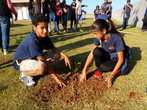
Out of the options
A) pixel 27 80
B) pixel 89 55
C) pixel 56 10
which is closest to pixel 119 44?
pixel 89 55

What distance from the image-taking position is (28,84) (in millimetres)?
6719

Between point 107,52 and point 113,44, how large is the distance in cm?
26

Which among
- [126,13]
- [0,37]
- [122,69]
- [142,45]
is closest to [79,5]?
[126,13]

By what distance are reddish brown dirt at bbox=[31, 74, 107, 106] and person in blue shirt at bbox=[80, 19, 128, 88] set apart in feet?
0.64

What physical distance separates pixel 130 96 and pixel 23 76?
83.5 inches

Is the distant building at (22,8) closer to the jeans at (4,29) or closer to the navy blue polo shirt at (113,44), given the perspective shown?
the jeans at (4,29)

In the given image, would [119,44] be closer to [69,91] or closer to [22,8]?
[69,91]

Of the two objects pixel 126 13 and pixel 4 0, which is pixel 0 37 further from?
pixel 126 13

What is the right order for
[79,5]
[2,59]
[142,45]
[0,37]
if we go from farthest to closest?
[79,5] → [142,45] → [0,37] → [2,59]

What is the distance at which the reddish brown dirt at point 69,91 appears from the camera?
604 centimetres

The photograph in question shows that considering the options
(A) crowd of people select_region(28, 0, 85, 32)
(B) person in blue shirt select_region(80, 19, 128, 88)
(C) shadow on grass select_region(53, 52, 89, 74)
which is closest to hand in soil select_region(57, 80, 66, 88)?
(B) person in blue shirt select_region(80, 19, 128, 88)

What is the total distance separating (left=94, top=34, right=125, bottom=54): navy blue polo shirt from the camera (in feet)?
22.4

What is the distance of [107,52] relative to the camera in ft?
23.5

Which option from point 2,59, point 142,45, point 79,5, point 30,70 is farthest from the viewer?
point 79,5
